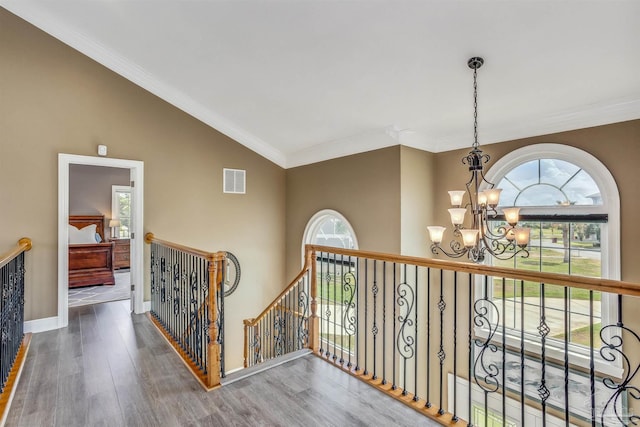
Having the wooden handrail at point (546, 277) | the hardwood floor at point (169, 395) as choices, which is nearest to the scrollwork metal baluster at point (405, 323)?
the wooden handrail at point (546, 277)

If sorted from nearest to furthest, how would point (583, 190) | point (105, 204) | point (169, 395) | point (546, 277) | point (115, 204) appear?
point (546, 277) < point (169, 395) < point (583, 190) < point (105, 204) < point (115, 204)

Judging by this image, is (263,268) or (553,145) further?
(263,268)

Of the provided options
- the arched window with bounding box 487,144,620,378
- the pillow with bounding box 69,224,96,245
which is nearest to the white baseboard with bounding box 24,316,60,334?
the pillow with bounding box 69,224,96,245

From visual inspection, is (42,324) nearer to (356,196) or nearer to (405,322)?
(405,322)

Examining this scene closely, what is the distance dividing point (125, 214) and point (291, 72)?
296 inches

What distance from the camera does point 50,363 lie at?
9.86 ft

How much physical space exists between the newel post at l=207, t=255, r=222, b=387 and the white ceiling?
7.94ft

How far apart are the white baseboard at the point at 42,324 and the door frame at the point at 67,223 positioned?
5cm

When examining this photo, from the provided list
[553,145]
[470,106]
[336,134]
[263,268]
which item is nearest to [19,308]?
[263,268]

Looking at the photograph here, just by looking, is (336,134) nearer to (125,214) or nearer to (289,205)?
(289,205)

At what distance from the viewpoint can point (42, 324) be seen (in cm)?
394

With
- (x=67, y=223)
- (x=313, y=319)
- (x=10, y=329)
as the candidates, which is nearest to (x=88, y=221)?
(x=67, y=223)

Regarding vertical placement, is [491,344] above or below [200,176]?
below

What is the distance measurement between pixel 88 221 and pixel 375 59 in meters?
8.48
